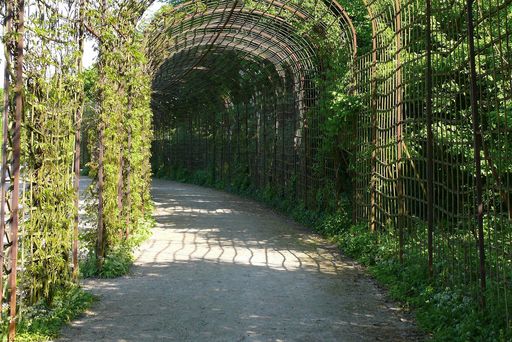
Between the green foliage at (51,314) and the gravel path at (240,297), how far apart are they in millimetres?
104

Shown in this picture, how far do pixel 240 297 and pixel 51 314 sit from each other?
6.43 feet

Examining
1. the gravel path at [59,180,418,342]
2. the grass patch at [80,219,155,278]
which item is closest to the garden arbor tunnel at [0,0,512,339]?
the grass patch at [80,219,155,278]

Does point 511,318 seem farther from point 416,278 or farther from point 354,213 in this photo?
A: point 354,213

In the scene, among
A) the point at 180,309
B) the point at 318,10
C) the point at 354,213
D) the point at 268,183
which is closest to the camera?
the point at 180,309

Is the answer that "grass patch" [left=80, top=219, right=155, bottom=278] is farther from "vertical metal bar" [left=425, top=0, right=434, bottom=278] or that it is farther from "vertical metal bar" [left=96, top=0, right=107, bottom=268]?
"vertical metal bar" [left=425, top=0, right=434, bottom=278]

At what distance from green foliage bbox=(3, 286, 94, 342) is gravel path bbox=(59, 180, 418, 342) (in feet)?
0.34

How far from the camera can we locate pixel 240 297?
6.19 metres

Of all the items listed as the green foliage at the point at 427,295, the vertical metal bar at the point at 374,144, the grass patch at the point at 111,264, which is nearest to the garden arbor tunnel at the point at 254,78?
the vertical metal bar at the point at 374,144

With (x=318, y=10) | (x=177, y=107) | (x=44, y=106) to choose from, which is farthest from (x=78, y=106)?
(x=177, y=107)

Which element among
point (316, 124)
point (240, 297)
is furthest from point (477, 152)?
point (316, 124)

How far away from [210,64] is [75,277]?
46.6 ft

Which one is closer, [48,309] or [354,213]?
[48,309]

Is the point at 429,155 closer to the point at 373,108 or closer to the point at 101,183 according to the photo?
the point at 373,108

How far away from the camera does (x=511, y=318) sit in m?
4.19
